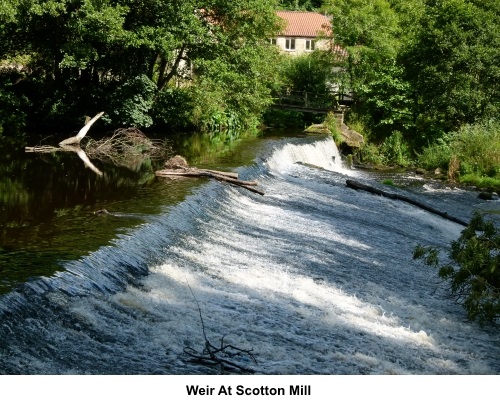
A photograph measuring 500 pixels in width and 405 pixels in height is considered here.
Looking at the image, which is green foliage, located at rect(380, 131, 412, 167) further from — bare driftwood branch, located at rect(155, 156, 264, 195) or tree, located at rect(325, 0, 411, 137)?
bare driftwood branch, located at rect(155, 156, 264, 195)

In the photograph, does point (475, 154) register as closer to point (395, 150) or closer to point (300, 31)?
point (395, 150)

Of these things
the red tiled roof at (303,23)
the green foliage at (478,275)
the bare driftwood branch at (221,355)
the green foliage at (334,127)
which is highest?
the red tiled roof at (303,23)

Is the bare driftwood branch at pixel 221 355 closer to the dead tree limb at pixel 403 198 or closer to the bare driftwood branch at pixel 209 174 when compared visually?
the bare driftwood branch at pixel 209 174

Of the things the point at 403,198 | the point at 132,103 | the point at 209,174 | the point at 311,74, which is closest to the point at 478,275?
the point at 209,174

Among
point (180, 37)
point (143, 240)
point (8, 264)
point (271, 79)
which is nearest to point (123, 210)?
point (143, 240)

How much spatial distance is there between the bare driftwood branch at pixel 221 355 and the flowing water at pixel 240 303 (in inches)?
4.1

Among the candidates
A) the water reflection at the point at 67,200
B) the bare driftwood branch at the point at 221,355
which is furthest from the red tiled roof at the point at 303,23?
the bare driftwood branch at the point at 221,355

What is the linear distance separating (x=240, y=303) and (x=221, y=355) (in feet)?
5.40

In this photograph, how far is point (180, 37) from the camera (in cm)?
2411

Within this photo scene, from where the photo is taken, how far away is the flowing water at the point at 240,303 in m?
6.91

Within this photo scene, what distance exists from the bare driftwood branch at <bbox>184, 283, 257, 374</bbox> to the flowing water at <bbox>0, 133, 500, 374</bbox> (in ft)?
0.34
